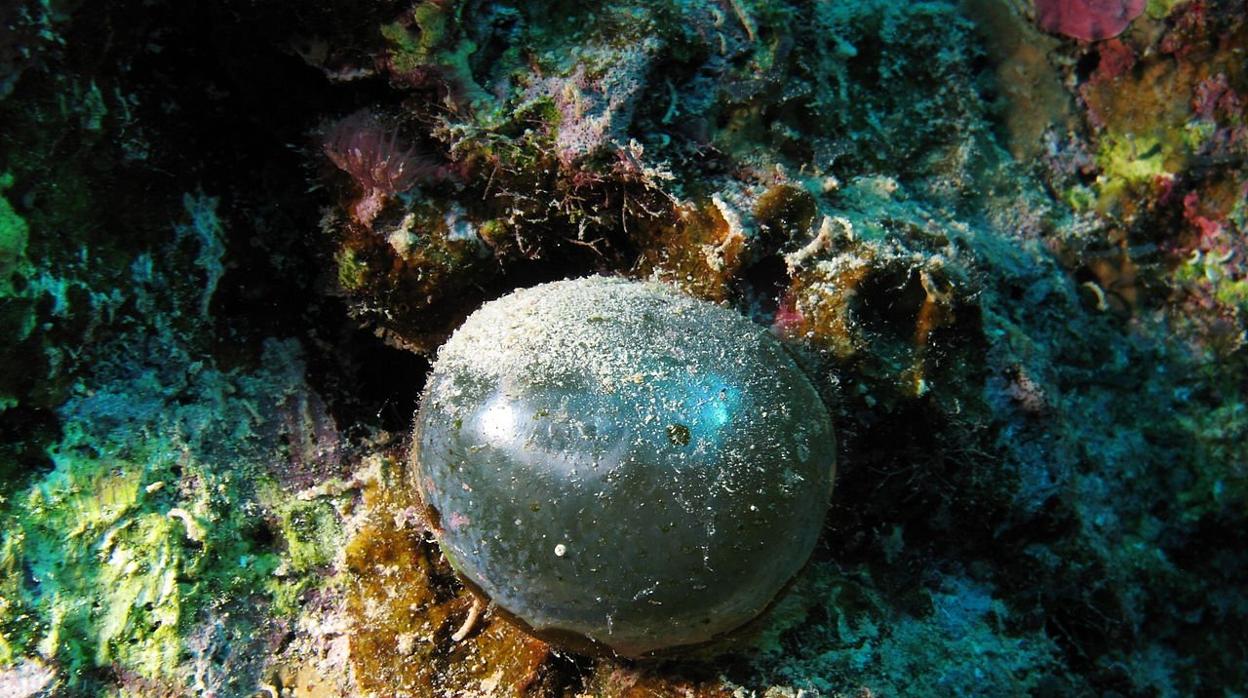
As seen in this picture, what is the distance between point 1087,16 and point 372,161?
300 cm

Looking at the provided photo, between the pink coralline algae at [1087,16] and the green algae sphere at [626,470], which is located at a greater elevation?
the pink coralline algae at [1087,16]

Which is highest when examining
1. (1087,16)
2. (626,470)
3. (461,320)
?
(1087,16)

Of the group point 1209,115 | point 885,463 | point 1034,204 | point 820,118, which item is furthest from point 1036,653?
point 1209,115

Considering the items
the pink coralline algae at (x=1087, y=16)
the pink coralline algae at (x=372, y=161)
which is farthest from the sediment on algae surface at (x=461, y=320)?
the pink coralline algae at (x=1087, y=16)

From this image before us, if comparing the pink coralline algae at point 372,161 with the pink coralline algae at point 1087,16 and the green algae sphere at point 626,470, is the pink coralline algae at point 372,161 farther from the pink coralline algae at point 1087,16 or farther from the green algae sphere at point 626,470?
the pink coralline algae at point 1087,16

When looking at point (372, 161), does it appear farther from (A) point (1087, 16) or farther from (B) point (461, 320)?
(A) point (1087, 16)

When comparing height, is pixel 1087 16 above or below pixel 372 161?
above

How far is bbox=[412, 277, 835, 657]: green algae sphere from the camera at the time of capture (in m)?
1.74

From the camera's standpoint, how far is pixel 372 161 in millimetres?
2371

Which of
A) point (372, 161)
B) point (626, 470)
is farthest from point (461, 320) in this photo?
point (626, 470)

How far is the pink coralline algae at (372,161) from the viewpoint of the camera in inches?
93.4

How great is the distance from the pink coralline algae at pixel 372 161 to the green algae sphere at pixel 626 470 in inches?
29.5

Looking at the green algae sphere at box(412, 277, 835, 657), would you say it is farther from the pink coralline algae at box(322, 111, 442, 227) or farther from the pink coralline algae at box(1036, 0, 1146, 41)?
the pink coralline algae at box(1036, 0, 1146, 41)

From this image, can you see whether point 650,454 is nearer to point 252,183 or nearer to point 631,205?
point 631,205
